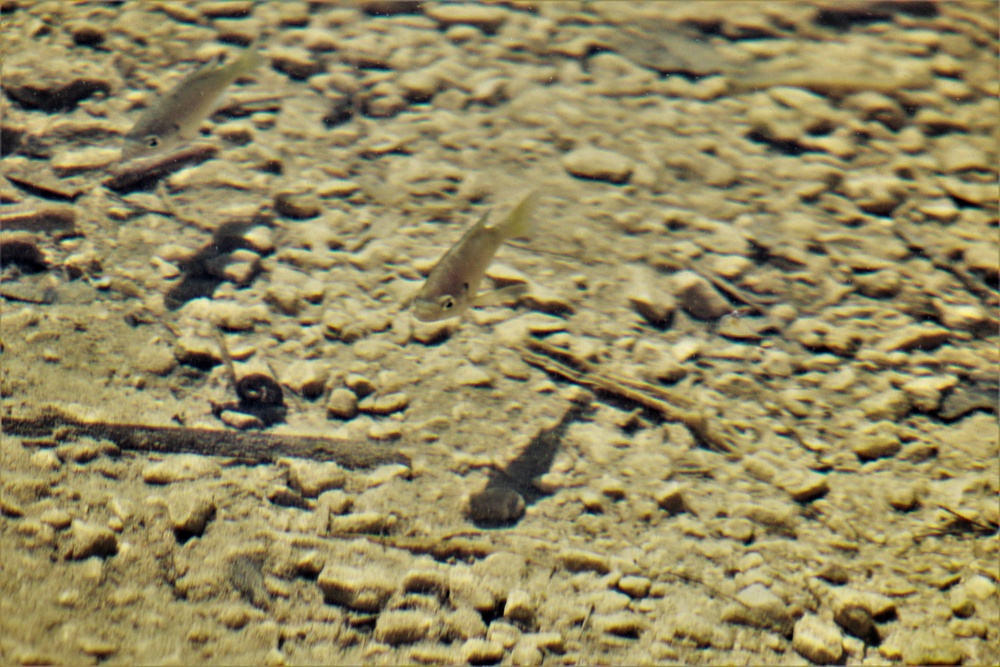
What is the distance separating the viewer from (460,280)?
2.74 metres

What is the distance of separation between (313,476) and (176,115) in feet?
6.03

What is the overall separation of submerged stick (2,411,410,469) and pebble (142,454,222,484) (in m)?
0.04

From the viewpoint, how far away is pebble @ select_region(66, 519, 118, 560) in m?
1.98

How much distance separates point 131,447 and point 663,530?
1679mm

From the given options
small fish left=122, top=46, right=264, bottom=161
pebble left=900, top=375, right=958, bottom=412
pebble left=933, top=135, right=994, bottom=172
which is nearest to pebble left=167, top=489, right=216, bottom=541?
small fish left=122, top=46, right=264, bottom=161

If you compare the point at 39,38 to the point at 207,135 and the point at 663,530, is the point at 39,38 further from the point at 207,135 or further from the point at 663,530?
the point at 663,530

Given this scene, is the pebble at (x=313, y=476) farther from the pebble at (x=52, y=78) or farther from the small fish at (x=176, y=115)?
the pebble at (x=52, y=78)

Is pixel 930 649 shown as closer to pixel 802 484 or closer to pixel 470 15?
pixel 802 484

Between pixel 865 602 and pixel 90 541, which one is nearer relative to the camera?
pixel 90 541

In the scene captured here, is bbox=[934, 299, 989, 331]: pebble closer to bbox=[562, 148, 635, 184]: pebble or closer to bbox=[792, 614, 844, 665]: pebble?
bbox=[562, 148, 635, 184]: pebble

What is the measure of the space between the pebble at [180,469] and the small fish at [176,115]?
1585 millimetres

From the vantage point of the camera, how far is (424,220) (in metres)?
3.60

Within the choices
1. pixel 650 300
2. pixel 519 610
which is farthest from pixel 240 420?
pixel 650 300

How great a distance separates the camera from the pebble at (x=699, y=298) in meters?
3.30
